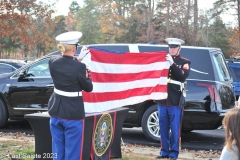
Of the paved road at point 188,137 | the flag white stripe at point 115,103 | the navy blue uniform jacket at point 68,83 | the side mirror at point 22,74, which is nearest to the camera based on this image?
the navy blue uniform jacket at point 68,83

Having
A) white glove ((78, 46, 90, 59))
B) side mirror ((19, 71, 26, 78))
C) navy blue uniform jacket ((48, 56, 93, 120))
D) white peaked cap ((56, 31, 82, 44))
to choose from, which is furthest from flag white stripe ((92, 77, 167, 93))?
side mirror ((19, 71, 26, 78))

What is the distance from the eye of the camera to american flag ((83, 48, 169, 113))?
233 inches

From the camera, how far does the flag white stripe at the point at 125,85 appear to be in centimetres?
601

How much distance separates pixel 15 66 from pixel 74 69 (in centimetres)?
1040

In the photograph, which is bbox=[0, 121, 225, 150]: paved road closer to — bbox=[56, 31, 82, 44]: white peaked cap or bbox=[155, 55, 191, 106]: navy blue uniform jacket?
bbox=[155, 55, 191, 106]: navy blue uniform jacket

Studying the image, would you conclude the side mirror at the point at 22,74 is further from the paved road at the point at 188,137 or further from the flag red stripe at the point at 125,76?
the flag red stripe at the point at 125,76

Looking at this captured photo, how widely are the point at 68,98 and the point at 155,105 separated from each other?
4.17m

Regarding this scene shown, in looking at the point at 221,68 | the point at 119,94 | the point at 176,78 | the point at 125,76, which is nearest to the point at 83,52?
the point at 119,94

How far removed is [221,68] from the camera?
8836mm

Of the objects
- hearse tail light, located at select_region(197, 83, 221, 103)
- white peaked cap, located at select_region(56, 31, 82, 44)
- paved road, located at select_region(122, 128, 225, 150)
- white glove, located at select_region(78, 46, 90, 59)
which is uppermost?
white peaked cap, located at select_region(56, 31, 82, 44)

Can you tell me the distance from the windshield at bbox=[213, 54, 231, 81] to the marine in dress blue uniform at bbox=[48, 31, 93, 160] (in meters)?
4.47

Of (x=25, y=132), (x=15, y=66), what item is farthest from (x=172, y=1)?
(x=25, y=132)

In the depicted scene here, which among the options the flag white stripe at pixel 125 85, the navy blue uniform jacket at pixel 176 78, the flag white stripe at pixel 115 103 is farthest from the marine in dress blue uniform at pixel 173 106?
the flag white stripe at pixel 125 85

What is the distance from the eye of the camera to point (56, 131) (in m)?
4.88
